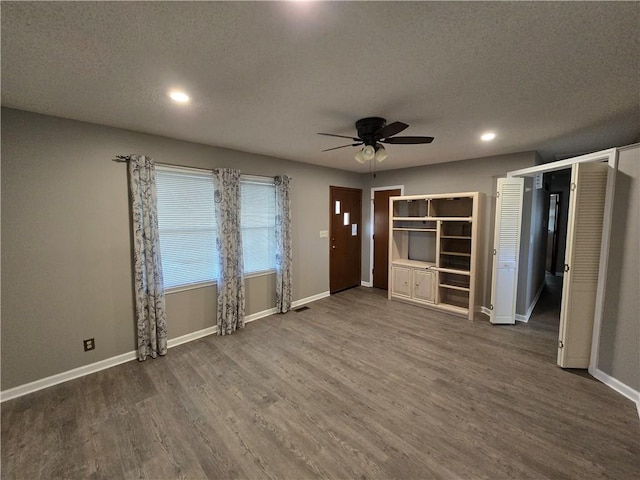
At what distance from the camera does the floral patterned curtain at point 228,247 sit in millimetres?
3439

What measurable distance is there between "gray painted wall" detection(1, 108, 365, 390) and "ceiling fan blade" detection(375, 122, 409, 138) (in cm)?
238

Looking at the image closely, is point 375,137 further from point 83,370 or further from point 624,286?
point 83,370

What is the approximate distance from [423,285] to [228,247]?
332 centimetres

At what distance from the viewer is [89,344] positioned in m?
2.65

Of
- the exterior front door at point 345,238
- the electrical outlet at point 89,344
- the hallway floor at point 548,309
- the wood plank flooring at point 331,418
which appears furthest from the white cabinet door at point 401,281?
the electrical outlet at point 89,344

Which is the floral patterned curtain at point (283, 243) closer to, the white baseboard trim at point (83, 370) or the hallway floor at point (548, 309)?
the white baseboard trim at point (83, 370)

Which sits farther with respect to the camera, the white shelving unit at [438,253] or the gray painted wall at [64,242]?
the white shelving unit at [438,253]

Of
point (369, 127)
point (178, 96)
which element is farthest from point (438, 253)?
point (178, 96)

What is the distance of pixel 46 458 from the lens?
5.61 feet

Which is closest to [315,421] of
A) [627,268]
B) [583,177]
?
[627,268]

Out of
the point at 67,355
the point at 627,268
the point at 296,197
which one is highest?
the point at 296,197

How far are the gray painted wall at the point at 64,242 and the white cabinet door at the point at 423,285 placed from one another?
3803 mm

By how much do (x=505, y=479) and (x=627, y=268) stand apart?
2268 millimetres

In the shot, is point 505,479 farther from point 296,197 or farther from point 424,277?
point 296,197
